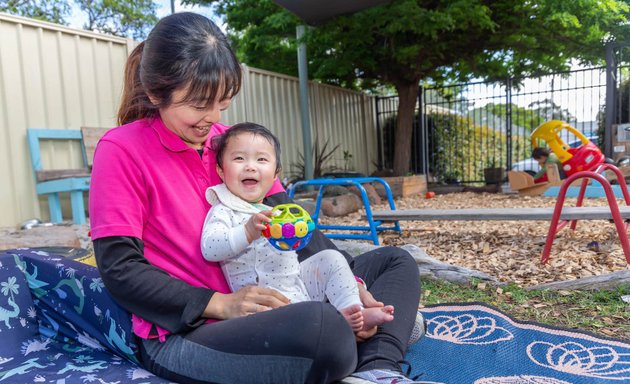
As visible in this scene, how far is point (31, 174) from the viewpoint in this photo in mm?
4422

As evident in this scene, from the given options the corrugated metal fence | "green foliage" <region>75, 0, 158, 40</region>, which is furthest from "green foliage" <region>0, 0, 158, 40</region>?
the corrugated metal fence

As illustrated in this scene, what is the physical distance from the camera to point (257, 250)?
4.67ft

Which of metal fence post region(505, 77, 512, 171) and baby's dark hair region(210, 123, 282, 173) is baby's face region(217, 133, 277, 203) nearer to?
baby's dark hair region(210, 123, 282, 173)

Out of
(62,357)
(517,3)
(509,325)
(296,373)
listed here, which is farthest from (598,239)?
(517,3)

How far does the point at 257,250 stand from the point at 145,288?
0.35m

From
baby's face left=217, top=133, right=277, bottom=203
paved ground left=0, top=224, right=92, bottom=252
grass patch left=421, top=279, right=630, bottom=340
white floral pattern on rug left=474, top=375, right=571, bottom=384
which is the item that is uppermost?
baby's face left=217, top=133, right=277, bottom=203

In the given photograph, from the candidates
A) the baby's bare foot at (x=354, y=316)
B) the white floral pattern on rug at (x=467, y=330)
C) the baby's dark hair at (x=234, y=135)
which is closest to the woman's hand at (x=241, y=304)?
the baby's bare foot at (x=354, y=316)

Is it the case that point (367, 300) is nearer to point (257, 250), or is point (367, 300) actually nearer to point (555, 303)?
point (257, 250)

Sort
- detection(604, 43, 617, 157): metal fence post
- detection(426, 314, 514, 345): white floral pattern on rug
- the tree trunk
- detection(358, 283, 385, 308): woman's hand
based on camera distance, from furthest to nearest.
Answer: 1. the tree trunk
2. detection(604, 43, 617, 157): metal fence post
3. detection(426, 314, 514, 345): white floral pattern on rug
4. detection(358, 283, 385, 308): woman's hand

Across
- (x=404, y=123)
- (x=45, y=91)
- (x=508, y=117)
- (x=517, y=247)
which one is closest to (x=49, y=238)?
(x=45, y=91)

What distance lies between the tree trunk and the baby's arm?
8264mm

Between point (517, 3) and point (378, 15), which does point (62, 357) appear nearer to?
point (378, 15)

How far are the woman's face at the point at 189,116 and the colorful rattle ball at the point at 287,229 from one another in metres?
0.33

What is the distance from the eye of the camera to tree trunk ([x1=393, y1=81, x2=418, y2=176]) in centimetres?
923
